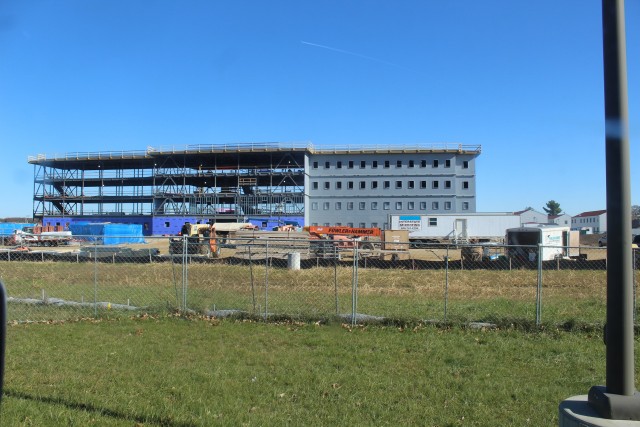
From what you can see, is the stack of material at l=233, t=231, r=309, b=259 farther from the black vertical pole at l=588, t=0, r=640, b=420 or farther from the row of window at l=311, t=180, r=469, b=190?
the row of window at l=311, t=180, r=469, b=190

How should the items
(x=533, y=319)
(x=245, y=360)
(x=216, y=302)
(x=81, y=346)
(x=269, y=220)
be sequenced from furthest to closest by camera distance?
(x=269, y=220)
(x=216, y=302)
(x=533, y=319)
(x=81, y=346)
(x=245, y=360)

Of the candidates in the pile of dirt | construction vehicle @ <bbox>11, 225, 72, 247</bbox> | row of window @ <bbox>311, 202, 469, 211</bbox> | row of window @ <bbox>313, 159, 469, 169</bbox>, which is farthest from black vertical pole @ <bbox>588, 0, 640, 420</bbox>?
row of window @ <bbox>313, 159, 469, 169</bbox>

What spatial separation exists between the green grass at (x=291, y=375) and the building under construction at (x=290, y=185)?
2524 inches

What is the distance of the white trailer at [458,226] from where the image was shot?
4950cm

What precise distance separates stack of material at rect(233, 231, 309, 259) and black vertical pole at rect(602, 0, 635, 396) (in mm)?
7487

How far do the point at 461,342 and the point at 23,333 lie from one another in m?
7.55

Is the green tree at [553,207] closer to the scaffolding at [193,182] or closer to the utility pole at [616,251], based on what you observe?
the scaffolding at [193,182]

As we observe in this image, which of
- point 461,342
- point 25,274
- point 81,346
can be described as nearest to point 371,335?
point 461,342

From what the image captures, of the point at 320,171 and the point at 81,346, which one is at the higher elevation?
the point at 320,171

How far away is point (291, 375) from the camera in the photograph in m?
6.19

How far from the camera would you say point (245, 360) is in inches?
275

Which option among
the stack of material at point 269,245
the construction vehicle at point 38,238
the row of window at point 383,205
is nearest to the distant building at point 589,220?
the row of window at point 383,205

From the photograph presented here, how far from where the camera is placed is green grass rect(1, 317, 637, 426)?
15.9 ft

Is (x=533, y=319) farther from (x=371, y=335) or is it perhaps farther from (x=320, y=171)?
(x=320, y=171)
